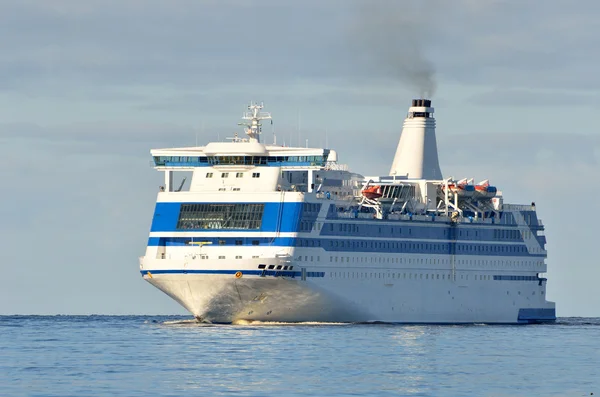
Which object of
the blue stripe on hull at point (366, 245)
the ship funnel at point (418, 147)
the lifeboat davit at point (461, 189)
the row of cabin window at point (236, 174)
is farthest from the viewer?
the ship funnel at point (418, 147)

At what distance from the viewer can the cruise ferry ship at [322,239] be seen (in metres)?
99.2

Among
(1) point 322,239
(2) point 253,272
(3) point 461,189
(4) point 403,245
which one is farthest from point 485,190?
(2) point 253,272

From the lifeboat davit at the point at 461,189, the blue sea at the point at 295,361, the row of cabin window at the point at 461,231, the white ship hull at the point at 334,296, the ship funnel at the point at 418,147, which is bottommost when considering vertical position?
the blue sea at the point at 295,361

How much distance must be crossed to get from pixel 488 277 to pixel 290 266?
2205cm

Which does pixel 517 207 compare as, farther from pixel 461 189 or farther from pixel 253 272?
pixel 253 272

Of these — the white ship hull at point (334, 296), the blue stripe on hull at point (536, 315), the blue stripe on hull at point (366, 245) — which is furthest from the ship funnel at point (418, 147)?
the blue stripe on hull at point (536, 315)

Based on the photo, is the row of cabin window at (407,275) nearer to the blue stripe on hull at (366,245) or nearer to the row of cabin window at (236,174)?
the blue stripe on hull at (366,245)

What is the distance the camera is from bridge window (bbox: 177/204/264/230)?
99938 mm

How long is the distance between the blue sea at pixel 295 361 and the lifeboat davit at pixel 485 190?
13.0 metres

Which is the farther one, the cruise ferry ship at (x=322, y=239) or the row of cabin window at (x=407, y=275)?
the row of cabin window at (x=407, y=275)

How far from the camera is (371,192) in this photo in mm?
107375

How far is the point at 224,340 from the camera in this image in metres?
88.9

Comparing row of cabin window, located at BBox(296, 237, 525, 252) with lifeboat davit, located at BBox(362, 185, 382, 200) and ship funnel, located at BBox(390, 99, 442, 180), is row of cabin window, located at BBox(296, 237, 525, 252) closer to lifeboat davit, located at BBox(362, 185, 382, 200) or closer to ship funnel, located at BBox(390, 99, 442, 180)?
lifeboat davit, located at BBox(362, 185, 382, 200)

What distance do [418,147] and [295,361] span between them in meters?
Result: 42.5
